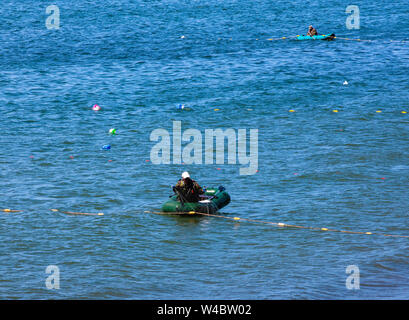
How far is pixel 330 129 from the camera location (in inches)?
1446

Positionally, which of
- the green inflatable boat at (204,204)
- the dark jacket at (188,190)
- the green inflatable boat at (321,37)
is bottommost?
the green inflatable boat at (204,204)

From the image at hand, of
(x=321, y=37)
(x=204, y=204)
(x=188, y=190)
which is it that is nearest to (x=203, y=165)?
(x=204, y=204)

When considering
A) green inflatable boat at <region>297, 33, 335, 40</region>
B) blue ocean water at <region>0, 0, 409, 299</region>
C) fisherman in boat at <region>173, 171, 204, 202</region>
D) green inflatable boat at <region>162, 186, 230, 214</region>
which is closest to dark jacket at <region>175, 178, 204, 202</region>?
fisherman in boat at <region>173, 171, 204, 202</region>

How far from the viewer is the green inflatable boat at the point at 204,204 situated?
2445 centimetres

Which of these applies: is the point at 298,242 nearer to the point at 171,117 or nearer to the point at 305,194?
the point at 305,194

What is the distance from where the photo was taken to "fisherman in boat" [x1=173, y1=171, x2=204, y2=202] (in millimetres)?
24047

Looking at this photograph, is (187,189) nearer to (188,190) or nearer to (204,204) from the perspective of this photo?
(188,190)

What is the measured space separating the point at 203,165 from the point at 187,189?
7.31 metres

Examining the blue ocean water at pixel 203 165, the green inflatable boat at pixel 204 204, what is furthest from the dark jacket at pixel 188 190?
the blue ocean water at pixel 203 165

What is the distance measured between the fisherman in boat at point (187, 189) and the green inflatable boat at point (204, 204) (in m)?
0.17

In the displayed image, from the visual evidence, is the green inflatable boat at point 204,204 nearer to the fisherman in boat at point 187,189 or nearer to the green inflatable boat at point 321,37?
the fisherman in boat at point 187,189

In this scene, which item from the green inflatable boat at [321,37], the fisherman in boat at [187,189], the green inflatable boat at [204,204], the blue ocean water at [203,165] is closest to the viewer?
the blue ocean water at [203,165]

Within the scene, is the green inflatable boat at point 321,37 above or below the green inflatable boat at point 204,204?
above

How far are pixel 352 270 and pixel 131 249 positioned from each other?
23.3 feet
